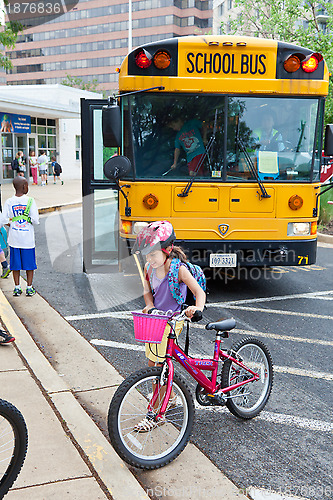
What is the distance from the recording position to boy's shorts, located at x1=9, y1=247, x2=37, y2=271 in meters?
6.53

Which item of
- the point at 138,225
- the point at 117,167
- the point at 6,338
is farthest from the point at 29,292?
the point at 117,167

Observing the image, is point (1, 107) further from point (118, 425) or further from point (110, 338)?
point (118, 425)

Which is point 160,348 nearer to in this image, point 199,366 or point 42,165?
point 199,366

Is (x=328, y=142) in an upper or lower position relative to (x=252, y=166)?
upper

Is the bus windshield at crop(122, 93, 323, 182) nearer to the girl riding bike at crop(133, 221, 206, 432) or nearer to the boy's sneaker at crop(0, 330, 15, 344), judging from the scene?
the boy's sneaker at crop(0, 330, 15, 344)

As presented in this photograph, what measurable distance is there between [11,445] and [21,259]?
4.10 m

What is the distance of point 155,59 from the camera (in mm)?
6289

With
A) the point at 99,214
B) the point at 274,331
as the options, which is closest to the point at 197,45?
the point at 99,214

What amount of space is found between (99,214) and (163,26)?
106048mm

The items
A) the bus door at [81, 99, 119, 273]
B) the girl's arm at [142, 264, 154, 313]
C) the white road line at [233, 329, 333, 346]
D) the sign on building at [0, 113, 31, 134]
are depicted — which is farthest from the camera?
the sign on building at [0, 113, 31, 134]

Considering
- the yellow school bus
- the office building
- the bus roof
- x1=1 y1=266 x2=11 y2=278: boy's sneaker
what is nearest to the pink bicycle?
the yellow school bus

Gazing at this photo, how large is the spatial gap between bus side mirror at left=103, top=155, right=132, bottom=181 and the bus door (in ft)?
3.77

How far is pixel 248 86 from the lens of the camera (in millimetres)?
6441

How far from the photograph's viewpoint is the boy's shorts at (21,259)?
653cm
